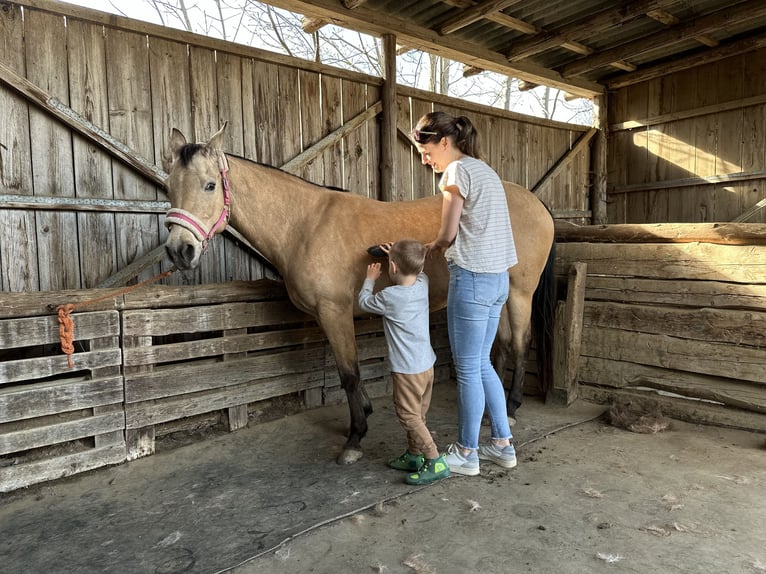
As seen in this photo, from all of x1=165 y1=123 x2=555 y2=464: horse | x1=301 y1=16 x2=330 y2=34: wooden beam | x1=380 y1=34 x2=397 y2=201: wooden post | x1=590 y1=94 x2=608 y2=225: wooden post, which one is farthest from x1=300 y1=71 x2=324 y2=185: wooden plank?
x1=590 y1=94 x2=608 y2=225: wooden post

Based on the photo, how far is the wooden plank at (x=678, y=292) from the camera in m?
3.14

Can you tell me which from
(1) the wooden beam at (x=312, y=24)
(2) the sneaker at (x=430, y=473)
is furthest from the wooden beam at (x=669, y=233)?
(1) the wooden beam at (x=312, y=24)

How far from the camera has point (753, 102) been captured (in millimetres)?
5977

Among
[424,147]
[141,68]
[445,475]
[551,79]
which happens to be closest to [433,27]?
[551,79]

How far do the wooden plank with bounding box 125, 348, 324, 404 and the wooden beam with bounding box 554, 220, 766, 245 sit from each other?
229 cm

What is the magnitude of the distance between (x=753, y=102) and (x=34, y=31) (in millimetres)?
7286

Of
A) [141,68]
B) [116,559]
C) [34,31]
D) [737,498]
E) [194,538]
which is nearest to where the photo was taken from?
[116,559]

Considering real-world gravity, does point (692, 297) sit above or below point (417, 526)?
above

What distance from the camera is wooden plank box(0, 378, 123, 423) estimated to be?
245 cm

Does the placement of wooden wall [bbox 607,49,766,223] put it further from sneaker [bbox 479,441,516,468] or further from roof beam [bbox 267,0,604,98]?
sneaker [bbox 479,441,516,468]

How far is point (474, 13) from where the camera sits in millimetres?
4512

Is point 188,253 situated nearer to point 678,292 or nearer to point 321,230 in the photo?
point 321,230

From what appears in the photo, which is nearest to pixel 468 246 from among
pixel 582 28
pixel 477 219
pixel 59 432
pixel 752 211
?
pixel 477 219

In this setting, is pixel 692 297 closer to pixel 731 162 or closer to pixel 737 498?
pixel 737 498
